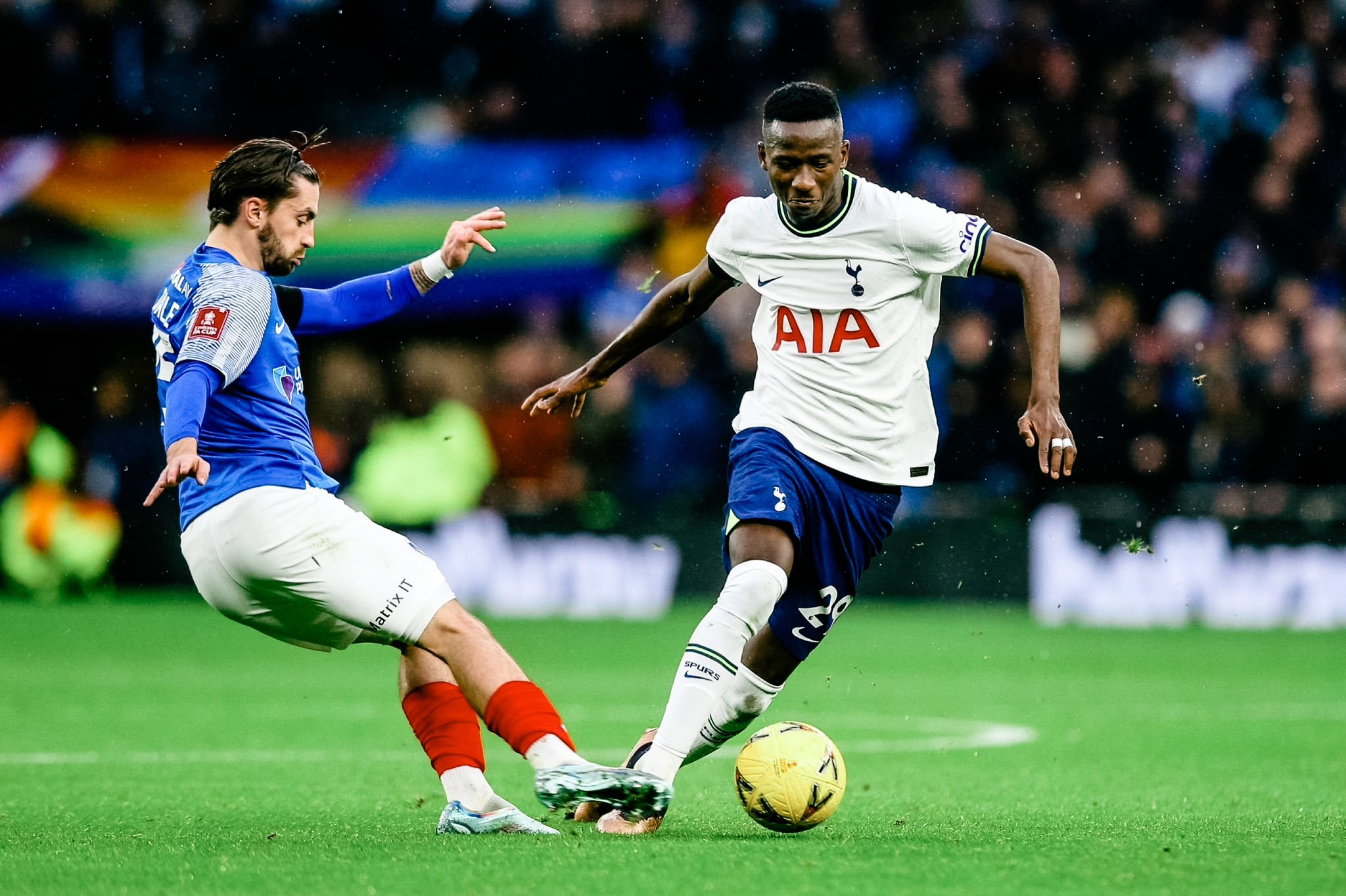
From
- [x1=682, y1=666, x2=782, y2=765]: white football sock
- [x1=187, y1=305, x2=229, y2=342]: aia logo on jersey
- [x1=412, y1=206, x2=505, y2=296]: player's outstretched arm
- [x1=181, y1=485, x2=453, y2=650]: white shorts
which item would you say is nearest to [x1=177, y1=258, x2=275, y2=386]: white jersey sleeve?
→ [x1=187, y1=305, x2=229, y2=342]: aia logo on jersey

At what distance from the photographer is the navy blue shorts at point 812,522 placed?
5672mm

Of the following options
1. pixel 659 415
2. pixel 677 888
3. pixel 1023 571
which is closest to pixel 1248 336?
pixel 1023 571

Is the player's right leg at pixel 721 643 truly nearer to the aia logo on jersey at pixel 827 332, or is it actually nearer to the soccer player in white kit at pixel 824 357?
the soccer player in white kit at pixel 824 357

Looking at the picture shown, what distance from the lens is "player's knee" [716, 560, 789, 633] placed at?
5.36 metres

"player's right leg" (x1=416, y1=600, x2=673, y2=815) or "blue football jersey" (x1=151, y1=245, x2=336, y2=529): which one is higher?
"blue football jersey" (x1=151, y1=245, x2=336, y2=529)

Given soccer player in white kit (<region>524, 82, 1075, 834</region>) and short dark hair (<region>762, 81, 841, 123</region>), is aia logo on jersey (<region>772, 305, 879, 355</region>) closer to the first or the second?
soccer player in white kit (<region>524, 82, 1075, 834</region>)

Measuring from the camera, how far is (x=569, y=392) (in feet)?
20.6

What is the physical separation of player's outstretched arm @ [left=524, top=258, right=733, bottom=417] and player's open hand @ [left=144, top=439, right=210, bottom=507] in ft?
4.91

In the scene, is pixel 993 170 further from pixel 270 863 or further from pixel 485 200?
pixel 270 863

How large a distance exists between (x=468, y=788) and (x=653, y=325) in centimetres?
165

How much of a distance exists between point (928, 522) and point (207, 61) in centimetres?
770

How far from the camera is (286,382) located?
5379 millimetres

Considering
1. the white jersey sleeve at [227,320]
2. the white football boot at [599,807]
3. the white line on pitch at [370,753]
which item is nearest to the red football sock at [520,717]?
the white football boot at [599,807]

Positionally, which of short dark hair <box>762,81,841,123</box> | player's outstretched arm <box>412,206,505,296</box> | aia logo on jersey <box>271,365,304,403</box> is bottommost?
aia logo on jersey <box>271,365,304,403</box>
